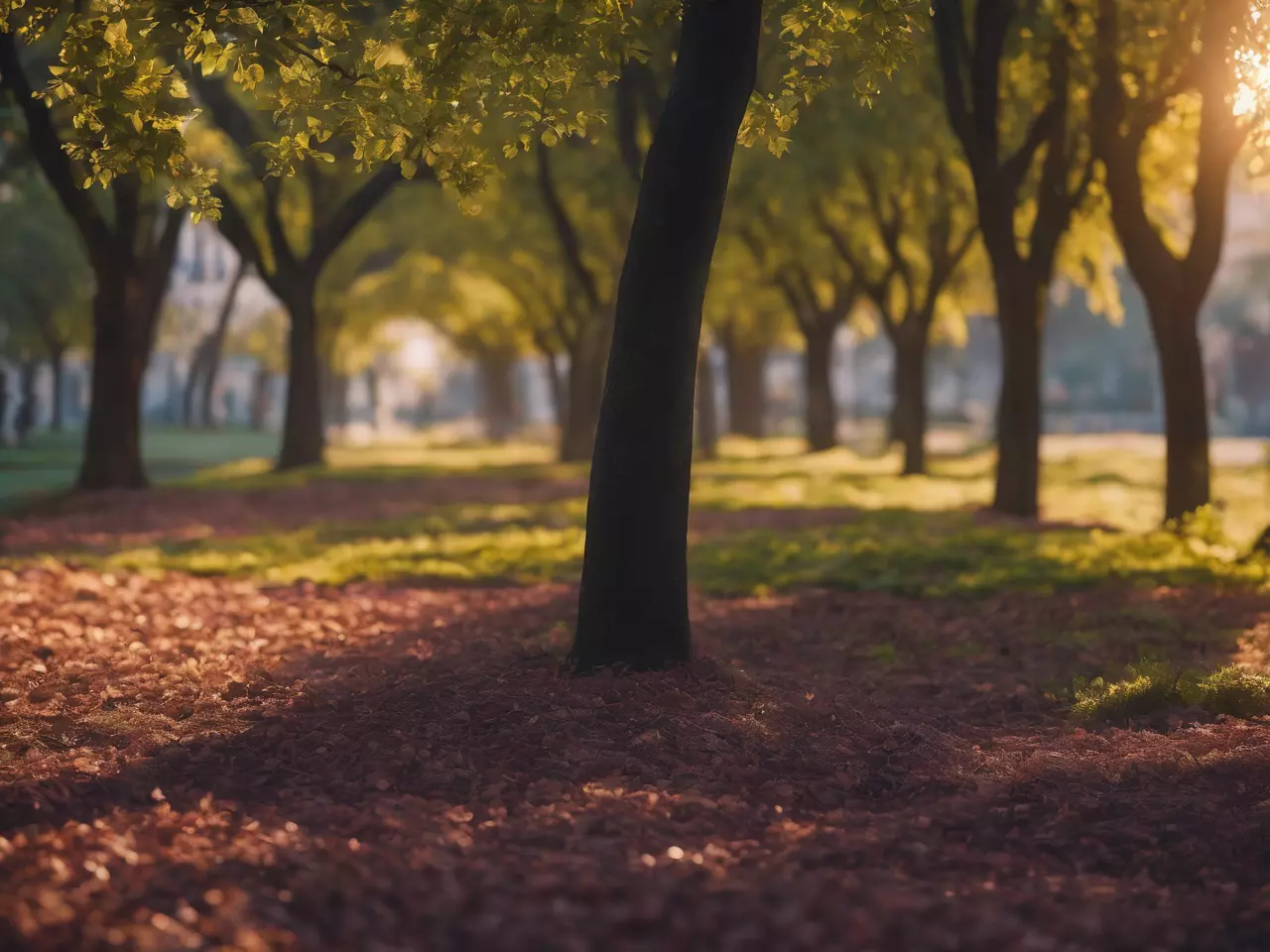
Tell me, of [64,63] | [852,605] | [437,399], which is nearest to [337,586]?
[852,605]

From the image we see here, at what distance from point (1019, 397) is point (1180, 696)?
10396 millimetres

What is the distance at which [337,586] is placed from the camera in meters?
13.1

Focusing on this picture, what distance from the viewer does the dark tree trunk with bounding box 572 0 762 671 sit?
7613 millimetres

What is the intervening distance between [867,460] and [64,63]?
27.2 meters

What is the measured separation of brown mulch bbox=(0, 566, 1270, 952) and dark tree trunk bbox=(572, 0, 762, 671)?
0.42 m

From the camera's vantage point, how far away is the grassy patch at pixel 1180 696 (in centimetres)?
784

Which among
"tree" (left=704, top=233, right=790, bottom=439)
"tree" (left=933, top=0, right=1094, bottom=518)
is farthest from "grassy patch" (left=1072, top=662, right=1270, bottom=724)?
"tree" (left=704, top=233, right=790, bottom=439)

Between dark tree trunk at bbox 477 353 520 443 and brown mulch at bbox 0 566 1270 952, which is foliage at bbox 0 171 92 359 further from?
brown mulch at bbox 0 566 1270 952

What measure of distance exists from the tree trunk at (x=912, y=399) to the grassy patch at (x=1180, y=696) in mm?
19555

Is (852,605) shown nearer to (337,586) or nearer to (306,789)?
(337,586)

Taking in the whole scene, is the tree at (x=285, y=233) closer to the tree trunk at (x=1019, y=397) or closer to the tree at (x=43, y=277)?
the tree trunk at (x=1019, y=397)

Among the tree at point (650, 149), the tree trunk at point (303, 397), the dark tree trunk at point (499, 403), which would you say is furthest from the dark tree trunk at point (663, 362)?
the dark tree trunk at point (499, 403)

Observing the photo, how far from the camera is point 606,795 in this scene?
233 inches

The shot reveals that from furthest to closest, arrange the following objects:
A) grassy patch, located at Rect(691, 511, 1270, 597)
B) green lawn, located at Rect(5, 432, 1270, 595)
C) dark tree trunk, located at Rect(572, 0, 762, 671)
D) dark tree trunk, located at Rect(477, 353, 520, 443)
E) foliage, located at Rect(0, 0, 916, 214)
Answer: dark tree trunk, located at Rect(477, 353, 520, 443)
green lawn, located at Rect(5, 432, 1270, 595)
grassy patch, located at Rect(691, 511, 1270, 597)
dark tree trunk, located at Rect(572, 0, 762, 671)
foliage, located at Rect(0, 0, 916, 214)
